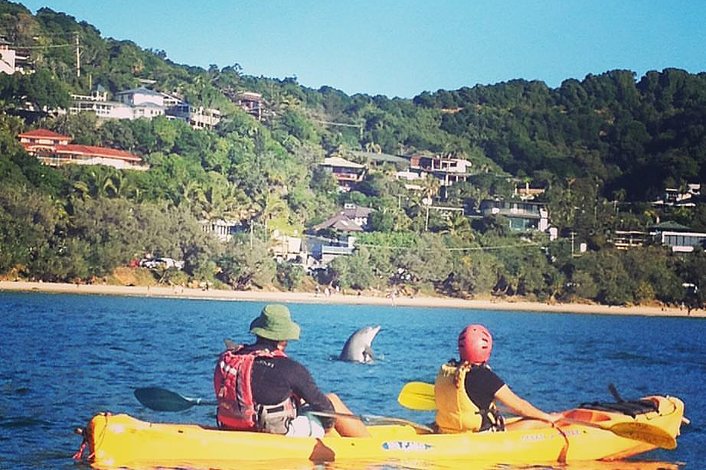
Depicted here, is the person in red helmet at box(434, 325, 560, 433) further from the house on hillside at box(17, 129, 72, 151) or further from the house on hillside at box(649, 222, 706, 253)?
the house on hillside at box(649, 222, 706, 253)

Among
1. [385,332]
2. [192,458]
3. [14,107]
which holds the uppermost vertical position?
[14,107]

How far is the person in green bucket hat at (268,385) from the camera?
9.00 m

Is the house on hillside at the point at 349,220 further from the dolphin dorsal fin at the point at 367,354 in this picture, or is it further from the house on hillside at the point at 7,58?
the dolphin dorsal fin at the point at 367,354

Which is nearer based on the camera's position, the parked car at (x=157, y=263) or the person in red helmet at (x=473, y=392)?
the person in red helmet at (x=473, y=392)

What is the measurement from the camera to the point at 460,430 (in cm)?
1016

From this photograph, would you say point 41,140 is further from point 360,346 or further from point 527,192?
point 360,346

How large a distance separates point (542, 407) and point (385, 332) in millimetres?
22479

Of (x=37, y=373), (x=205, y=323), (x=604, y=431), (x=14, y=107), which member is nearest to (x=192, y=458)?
(x=604, y=431)

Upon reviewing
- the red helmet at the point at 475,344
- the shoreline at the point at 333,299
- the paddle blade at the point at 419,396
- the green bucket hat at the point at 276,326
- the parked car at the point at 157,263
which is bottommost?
the shoreline at the point at 333,299

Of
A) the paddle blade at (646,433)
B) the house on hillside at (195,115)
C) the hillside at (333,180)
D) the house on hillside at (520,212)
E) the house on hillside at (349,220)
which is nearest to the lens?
the paddle blade at (646,433)

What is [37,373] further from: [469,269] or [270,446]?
[469,269]

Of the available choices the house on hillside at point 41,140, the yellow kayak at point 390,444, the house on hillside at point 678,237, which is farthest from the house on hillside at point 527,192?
the yellow kayak at point 390,444

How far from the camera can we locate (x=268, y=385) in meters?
9.04

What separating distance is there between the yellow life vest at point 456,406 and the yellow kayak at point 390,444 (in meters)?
0.13
